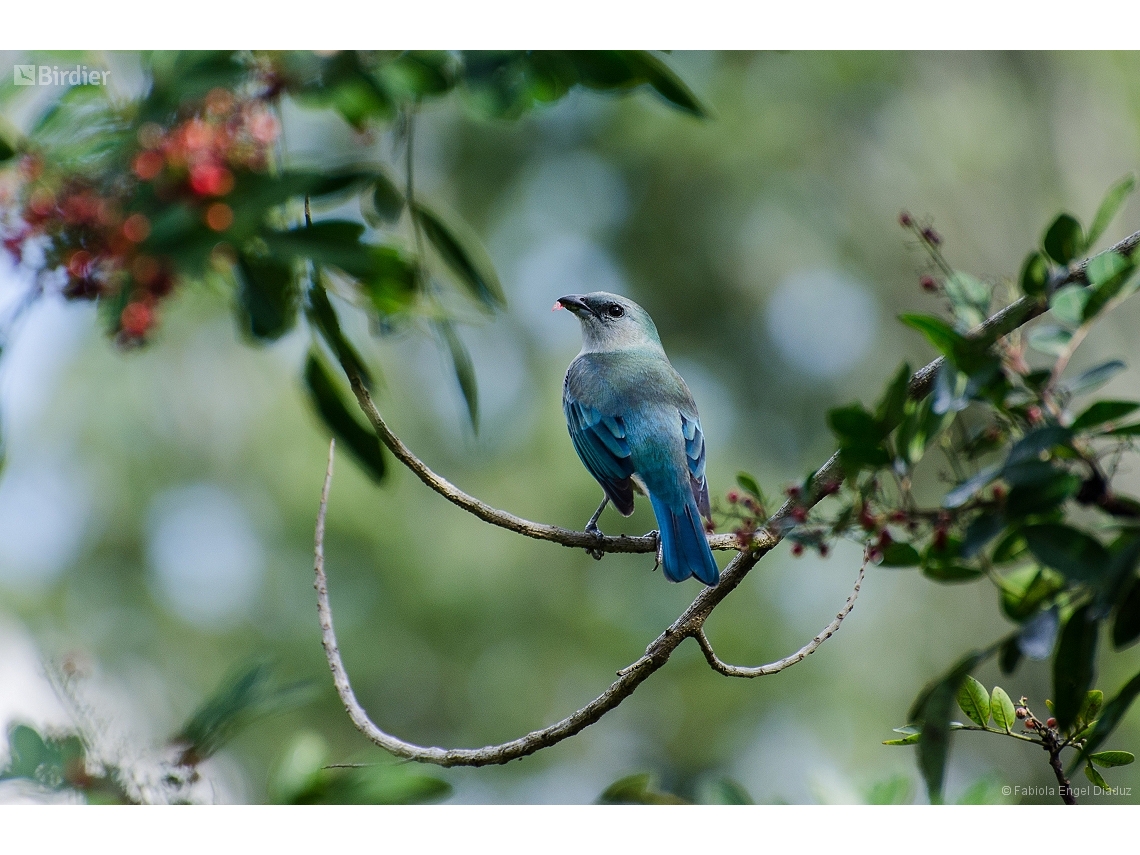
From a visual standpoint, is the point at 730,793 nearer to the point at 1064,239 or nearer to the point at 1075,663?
the point at 1075,663

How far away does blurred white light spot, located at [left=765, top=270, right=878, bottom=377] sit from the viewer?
160 inches

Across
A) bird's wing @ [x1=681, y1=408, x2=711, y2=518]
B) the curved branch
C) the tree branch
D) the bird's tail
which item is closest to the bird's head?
Result: bird's wing @ [x1=681, y1=408, x2=711, y2=518]

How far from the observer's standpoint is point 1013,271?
3613mm

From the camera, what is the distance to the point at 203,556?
3.51 m

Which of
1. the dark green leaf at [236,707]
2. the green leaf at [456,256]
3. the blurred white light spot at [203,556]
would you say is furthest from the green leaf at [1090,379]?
the blurred white light spot at [203,556]

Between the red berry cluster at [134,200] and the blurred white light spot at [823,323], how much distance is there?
325 cm

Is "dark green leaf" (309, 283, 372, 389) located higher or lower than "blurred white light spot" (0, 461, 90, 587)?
higher

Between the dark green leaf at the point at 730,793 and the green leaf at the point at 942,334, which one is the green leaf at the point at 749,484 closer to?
the green leaf at the point at 942,334

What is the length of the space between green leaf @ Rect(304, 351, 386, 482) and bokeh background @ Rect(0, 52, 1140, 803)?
1868 millimetres

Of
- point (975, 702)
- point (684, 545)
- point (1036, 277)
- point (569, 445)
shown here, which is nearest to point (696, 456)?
point (684, 545)

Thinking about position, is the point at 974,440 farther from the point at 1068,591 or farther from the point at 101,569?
the point at 101,569

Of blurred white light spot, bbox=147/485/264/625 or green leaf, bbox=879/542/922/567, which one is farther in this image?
blurred white light spot, bbox=147/485/264/625

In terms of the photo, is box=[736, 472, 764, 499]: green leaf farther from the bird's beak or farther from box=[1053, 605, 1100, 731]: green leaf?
the bird's beak

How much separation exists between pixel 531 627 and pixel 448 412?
115 cm
